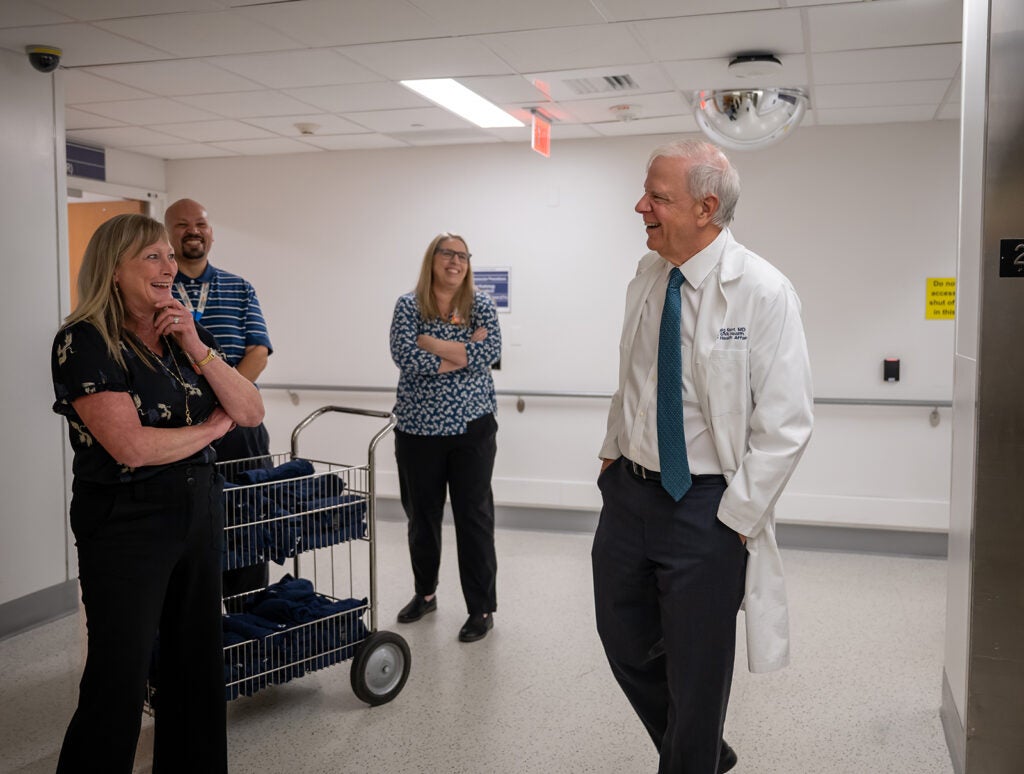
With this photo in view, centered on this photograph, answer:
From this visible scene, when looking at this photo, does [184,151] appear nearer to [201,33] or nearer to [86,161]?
[86,161]

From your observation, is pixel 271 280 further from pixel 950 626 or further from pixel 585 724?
pixel 950 626

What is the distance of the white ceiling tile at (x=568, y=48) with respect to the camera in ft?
12.2

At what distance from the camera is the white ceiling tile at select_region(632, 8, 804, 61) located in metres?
3.50

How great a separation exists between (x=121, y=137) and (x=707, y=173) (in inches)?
191

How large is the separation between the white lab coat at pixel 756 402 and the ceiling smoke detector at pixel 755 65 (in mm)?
2096

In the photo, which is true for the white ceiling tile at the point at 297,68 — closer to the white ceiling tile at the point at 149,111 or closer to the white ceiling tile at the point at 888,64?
the white ceiling tile at the point at 149,111

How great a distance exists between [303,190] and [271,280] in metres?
0.68

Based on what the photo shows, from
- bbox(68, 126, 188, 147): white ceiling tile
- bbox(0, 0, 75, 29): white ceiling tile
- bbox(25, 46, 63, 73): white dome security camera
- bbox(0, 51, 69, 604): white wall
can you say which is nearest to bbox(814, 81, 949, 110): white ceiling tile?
bbox(0, 0, 75, 29): white ceiling tile

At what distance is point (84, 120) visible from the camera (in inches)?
212

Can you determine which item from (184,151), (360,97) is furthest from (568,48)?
(184,151)

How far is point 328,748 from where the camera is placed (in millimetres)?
3012

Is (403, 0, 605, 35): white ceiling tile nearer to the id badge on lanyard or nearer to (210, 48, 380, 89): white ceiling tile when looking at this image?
(210, 48, 380, 89): white ceiling tile

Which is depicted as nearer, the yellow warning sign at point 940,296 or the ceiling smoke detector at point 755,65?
the ceiling smoke detector at point 755,65

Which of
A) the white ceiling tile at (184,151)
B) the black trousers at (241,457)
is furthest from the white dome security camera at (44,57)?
the white ceiling tile at (184,151)
